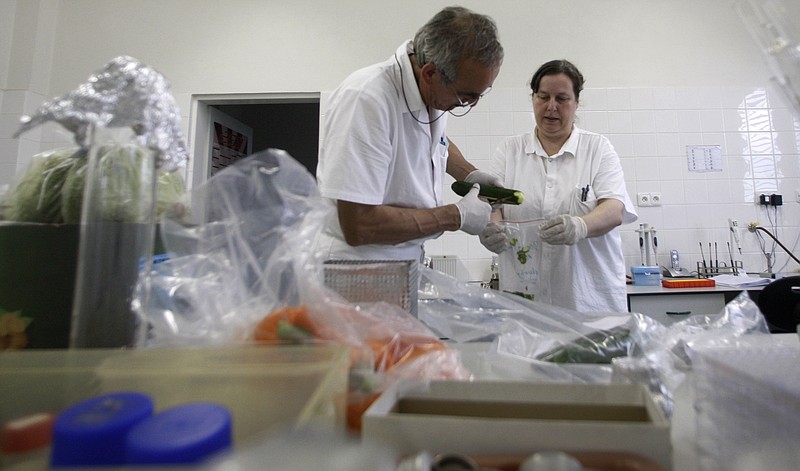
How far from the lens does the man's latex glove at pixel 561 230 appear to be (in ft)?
4.57

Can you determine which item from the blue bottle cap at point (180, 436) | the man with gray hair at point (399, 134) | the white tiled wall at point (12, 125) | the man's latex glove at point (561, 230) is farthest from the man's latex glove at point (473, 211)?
the white tiled wall at point (12, 125)

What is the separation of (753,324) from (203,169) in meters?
3.25

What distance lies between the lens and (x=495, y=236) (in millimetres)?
1423

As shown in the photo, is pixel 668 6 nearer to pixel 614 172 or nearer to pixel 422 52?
pixel 614 172

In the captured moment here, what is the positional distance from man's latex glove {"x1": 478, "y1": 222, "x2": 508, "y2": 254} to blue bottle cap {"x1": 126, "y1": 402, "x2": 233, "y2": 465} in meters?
1.23

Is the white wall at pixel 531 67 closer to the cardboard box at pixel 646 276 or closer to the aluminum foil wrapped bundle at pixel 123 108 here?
the cardboard box at pixel 646 276

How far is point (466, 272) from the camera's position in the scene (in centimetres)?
276

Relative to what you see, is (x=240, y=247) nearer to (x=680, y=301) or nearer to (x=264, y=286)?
(x=264, y=286)

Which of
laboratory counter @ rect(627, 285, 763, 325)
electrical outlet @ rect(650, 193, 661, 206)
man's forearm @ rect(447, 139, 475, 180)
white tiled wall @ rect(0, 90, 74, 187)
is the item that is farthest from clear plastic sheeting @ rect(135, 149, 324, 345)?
white tiled wall @ rect(0, 90, 74, 187)

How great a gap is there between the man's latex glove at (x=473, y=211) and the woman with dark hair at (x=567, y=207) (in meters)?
0.08

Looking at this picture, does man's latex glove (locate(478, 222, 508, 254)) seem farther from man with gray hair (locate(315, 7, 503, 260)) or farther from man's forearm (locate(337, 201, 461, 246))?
man's forearm (locate(337, 201, 461, 246))

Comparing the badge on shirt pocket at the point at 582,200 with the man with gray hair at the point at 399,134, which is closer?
the man with gray hair at the point at 399,134

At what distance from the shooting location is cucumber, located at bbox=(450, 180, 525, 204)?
1400mm

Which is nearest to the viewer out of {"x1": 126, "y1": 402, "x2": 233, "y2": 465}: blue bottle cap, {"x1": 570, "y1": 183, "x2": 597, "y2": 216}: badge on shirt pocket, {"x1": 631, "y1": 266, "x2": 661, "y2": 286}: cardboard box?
{"x1": 126, "y1": 402, "x2": 233, "y2": 465}: blue bottle cap
